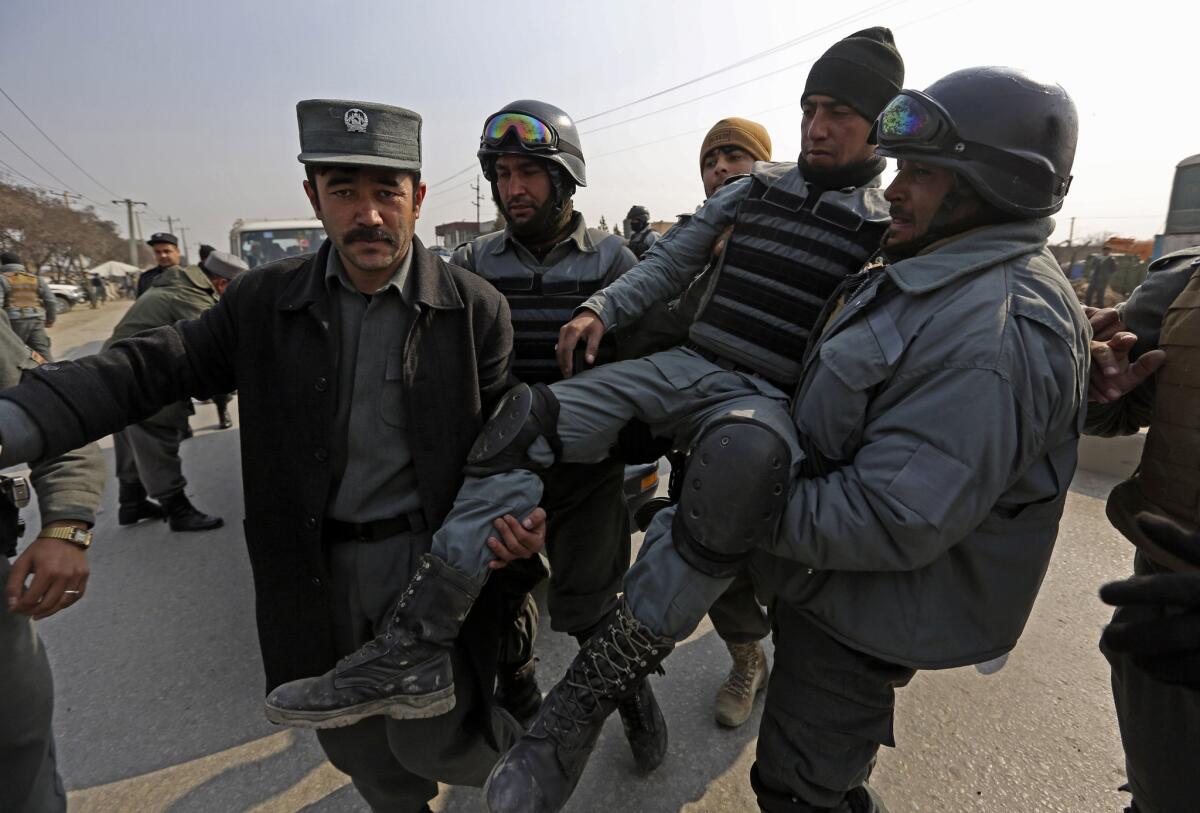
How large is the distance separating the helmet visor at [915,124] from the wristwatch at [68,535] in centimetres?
210

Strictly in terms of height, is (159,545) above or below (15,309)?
below

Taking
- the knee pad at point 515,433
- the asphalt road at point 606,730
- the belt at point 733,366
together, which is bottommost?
the asphalt road at point 606,730

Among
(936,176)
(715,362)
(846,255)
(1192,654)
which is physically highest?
(936,176)

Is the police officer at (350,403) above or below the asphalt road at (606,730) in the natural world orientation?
above

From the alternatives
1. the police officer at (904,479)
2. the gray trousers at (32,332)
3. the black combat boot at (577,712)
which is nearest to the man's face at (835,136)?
the police officer at (904,479)

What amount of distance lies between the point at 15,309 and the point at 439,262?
24.5 ft

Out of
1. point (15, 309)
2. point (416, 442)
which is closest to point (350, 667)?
point (416, 442)

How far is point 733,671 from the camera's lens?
98.7 inches

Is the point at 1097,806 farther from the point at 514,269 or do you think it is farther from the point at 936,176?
the point at 514,269

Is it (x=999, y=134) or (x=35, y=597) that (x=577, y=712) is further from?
(x=999, y=134)

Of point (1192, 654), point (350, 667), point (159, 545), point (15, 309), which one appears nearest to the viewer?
point (1192, 654)

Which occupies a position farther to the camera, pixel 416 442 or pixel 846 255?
pixel 846 255

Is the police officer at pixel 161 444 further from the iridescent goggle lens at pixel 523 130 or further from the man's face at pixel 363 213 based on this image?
the man's face at pixel 363 213

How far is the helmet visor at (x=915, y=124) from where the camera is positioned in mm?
1329
